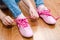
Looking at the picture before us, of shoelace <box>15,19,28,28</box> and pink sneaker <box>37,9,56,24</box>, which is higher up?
pink sneaker <box>37,9,56,24</box>

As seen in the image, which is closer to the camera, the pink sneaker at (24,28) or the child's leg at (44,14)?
the pink sneaker at (24,28)

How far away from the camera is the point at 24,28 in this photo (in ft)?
3.77

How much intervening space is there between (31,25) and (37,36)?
0.14m

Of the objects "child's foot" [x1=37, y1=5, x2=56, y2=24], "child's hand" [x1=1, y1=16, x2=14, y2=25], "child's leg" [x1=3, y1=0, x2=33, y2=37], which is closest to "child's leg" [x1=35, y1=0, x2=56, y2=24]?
"child's foot" [x1=37, y1=5, x2=56, y2=24]

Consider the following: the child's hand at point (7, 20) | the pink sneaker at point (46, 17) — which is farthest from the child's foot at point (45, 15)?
the child's hand at point (7, 20)

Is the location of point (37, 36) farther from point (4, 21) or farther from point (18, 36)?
point (4, 21)

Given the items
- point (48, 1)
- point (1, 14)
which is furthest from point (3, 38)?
point (48, 1)

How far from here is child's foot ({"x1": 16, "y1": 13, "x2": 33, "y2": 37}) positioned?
1.12 meters

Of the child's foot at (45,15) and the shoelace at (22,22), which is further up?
the child's foot at (45,15)

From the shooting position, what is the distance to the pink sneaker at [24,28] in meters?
1.12

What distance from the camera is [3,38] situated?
113cm

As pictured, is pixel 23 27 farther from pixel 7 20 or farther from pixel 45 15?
pixel 45 15

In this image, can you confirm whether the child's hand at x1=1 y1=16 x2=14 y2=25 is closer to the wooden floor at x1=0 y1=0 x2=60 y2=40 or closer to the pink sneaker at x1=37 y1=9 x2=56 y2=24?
the wooden floor at x1=0 y1=0 x2=60 y2=40

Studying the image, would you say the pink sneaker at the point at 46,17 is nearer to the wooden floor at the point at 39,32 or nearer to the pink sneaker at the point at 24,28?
the wooden floor at the point at 39,32
